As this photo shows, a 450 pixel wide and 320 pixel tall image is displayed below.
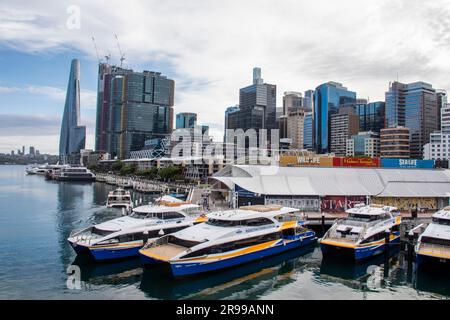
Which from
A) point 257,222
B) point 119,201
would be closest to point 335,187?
point 257,222

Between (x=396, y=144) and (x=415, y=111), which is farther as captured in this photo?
(x=415, y=111)

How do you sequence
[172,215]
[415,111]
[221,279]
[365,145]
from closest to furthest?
[221,279] < [172,215] < [415,111] < [365,145]

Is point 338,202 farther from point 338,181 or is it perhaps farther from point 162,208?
point 162,208

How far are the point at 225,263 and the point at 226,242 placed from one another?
5.13ft

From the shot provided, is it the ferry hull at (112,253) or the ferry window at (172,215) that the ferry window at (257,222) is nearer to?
the ferry window at (172,215)

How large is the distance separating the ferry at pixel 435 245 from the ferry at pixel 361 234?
12.5 ft

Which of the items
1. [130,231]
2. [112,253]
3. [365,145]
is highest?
[365,145]

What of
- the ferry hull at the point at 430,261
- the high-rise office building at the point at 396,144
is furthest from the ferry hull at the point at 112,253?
the high-rise office building at the point at 396,144

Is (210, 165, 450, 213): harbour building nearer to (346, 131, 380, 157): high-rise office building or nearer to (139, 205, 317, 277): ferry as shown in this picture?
(139, 205, 317, 277): ferry

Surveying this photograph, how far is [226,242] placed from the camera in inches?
1136

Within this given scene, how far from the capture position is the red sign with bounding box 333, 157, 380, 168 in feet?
181

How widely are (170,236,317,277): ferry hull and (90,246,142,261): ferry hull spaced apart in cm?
715
